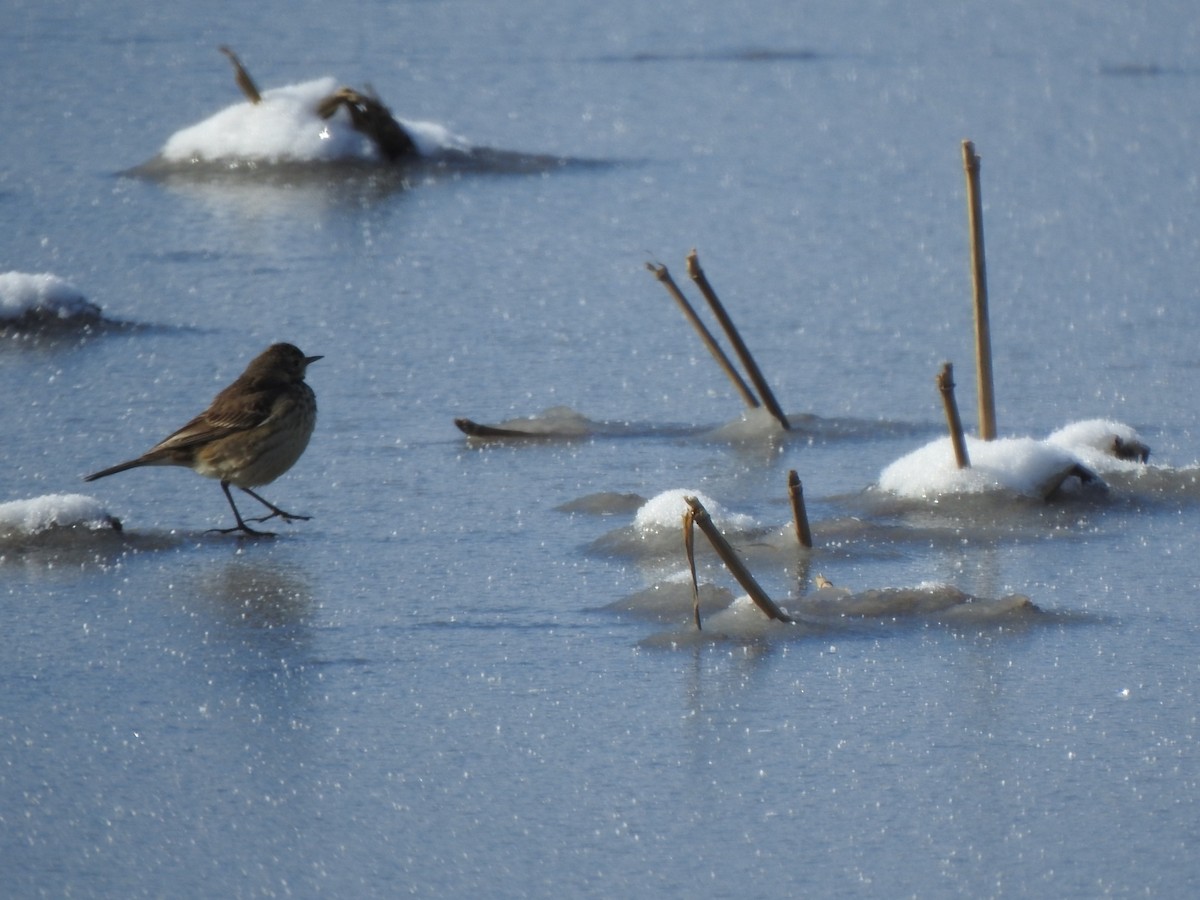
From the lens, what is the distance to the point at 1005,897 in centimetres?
254

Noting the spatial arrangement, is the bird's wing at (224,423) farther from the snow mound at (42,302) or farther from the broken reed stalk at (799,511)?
the snow mound at (42,302)

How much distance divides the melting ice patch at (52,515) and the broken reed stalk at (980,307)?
198cm

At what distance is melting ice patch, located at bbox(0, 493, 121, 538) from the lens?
4164 millimetres

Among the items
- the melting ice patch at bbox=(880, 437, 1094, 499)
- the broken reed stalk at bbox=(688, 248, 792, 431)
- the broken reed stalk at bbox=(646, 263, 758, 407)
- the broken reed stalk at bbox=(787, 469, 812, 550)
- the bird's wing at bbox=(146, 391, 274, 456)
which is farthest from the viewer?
the broken reed stalk at bbox=(646, 263, 758, 407)

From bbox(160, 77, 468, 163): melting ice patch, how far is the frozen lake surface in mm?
41

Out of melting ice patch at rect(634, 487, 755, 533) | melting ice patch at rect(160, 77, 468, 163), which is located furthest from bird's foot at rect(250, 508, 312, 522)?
melting ice patch at rect(160, 77, 468, 163)

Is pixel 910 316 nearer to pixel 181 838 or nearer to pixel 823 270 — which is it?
pixel 823 270

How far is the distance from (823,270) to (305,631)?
11.2ft

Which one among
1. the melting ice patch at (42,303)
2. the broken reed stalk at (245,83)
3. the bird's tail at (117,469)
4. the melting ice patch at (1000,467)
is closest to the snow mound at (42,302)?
the melting ice patch at (42,303)

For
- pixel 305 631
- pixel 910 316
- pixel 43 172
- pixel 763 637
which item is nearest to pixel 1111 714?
pixel 763 637

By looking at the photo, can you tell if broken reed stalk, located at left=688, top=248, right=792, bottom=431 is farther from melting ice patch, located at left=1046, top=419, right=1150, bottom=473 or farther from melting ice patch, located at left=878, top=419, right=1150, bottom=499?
melting ice patch, located at left=1046, top=419, right=1150, bottom=473

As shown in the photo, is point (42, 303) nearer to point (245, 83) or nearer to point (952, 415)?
point (245, 83)

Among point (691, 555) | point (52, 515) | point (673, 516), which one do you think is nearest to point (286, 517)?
point (52, 515)

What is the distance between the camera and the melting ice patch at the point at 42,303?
20.0 feet
